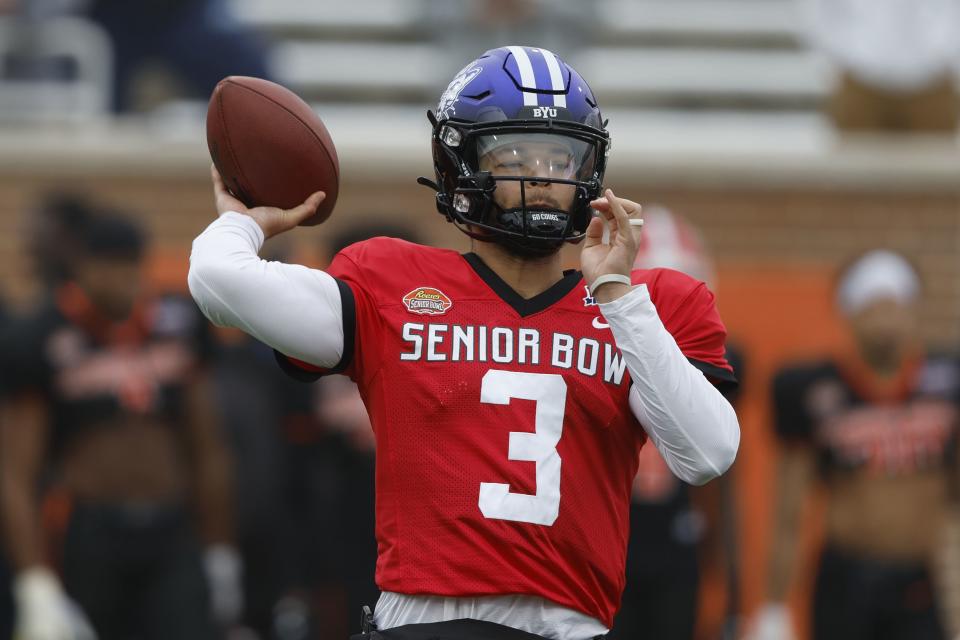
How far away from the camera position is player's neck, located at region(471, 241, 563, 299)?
11.3 feet

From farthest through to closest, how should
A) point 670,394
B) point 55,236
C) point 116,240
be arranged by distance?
point 55,236 < point 116,240 < point 670,394

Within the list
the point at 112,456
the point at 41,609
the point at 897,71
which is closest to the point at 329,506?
the point at 112,456

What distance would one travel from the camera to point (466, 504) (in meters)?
3.25

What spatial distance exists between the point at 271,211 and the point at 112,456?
12.1ft

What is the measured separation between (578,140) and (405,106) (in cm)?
726

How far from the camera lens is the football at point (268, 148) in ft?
11.4

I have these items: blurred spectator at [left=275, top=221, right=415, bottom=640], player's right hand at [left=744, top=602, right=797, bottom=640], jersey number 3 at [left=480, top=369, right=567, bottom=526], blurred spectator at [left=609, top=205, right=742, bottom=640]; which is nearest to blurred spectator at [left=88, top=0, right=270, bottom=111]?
blurred spectator at [left=275, top=221, right=415, bottom=640]

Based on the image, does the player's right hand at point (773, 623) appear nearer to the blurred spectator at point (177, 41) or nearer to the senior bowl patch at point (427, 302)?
the blurred spectator at point (177, 41)

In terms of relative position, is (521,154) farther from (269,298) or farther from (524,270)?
(269,298)

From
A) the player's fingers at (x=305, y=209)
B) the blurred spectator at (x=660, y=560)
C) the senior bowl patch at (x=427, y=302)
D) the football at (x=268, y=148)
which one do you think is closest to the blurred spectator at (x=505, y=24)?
the blurred spectator at (x=660, y=560)

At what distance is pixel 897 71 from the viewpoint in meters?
9.30

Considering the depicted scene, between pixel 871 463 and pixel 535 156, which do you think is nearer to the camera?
pixel 535 156

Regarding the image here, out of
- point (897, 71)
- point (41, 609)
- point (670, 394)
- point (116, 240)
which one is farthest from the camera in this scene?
point (897, 71)

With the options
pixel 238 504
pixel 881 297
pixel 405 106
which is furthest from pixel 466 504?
pixel 405 106
